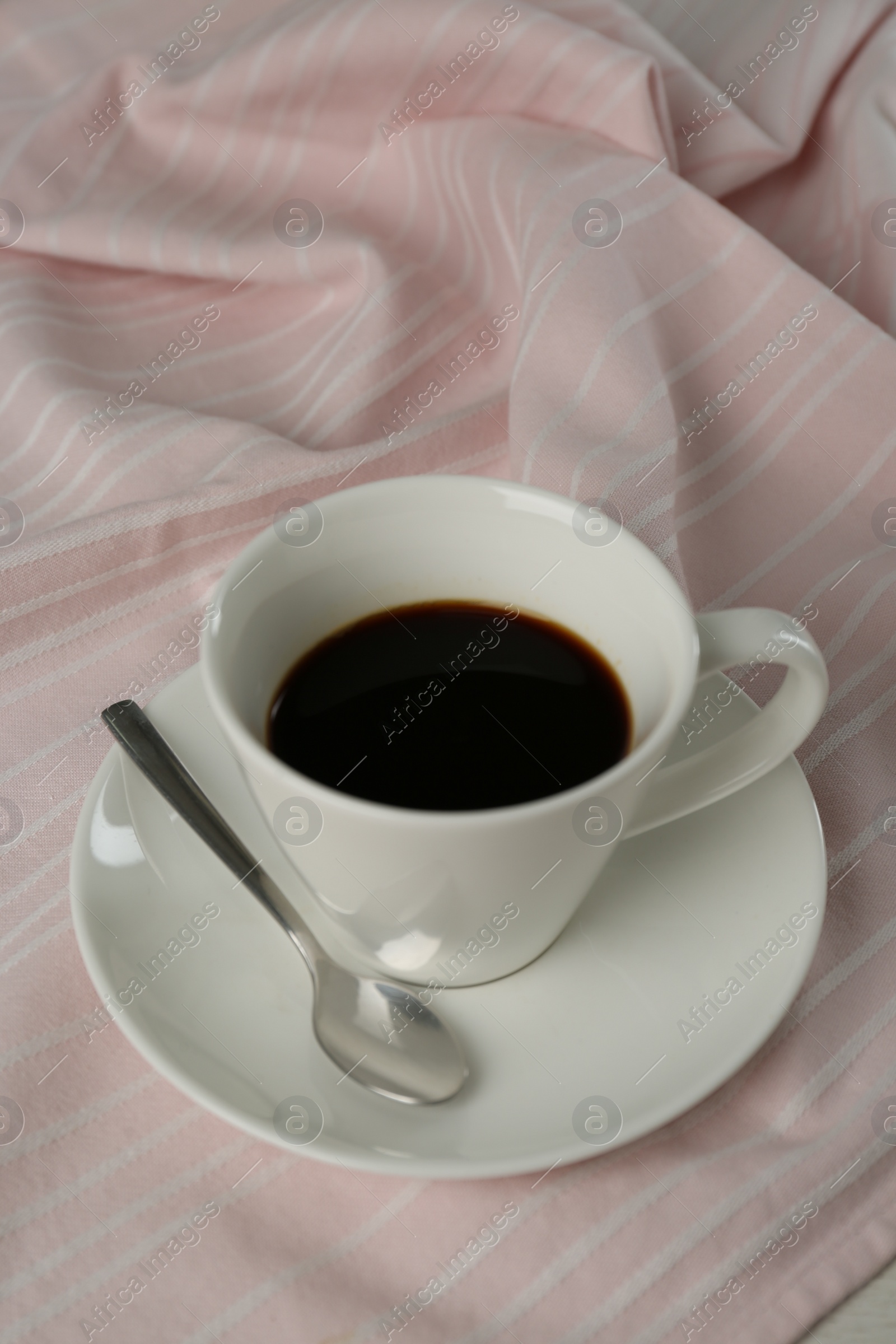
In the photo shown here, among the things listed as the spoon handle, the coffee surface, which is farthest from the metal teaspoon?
the coffee surface

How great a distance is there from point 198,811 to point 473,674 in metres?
0.25

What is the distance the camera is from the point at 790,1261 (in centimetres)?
75

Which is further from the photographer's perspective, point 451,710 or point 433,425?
point 433,425

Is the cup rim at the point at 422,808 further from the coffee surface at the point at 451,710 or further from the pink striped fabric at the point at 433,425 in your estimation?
the pink striped fabric at the point at 433,425

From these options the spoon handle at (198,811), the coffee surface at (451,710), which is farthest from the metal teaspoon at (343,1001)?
the coffee surface at (451,710)

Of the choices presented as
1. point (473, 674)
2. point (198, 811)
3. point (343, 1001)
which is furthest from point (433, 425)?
point (343, 1001)

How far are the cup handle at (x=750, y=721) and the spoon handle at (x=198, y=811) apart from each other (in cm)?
26

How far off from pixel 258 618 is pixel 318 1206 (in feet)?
1.38

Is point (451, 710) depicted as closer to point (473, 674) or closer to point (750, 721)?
point (473, 674)

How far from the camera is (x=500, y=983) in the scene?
0.85 m

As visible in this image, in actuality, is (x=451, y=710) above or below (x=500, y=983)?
above

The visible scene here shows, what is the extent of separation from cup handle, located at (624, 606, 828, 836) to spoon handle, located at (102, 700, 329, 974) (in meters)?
0.26

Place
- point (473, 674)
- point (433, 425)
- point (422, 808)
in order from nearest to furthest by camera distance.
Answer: point (422, 808)
point (473, 674)
point (433, 425)

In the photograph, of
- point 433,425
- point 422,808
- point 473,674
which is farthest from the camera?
point 433,425
